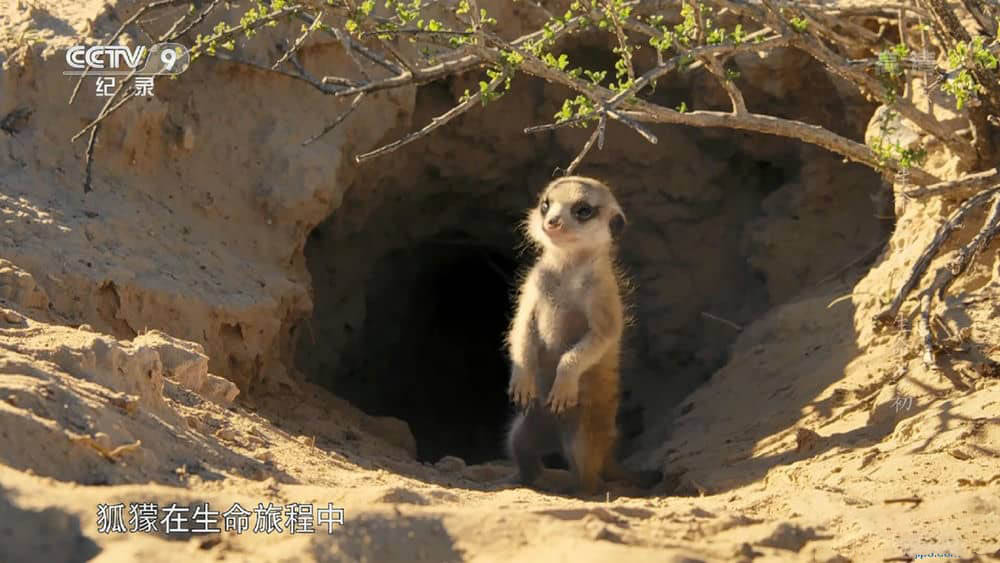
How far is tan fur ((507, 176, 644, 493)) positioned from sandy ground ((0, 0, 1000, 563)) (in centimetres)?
24

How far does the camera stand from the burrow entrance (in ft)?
23.2

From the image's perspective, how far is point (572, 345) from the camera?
5.36 m

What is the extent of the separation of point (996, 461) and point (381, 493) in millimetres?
2204

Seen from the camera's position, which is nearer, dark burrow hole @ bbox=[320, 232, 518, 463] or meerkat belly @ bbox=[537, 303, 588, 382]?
meerkat belly @ bbox=[537, 303, 588, 382]

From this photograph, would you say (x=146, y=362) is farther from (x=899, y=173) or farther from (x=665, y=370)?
(x=665, y=370)

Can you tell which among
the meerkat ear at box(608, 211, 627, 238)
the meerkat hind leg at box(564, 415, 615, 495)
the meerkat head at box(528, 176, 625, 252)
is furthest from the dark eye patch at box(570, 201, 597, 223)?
the meerkat hind leg at box(564, 415, 615, 495)

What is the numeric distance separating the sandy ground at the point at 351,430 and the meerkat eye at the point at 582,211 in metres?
1.26

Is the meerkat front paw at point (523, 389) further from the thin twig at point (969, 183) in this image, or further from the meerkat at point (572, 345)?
the thin twig at point (969, 183)

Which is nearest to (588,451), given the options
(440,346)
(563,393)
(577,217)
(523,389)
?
(563,393)

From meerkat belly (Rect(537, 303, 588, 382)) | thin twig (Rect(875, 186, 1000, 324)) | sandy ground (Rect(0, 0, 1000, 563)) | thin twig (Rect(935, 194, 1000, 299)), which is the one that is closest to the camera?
sandy ground (Rect(0, 0, 1000, 563))

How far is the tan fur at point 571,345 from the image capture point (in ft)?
16.9

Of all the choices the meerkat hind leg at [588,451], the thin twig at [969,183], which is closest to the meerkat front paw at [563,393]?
the meerkat hind leg at [588,451]

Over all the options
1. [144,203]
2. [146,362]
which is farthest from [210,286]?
[146,362]

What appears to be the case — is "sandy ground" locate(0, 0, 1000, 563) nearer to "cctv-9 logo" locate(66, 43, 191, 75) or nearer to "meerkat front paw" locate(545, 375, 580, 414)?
"cctv-9 logo" locate(66, 43, 191, 75)
